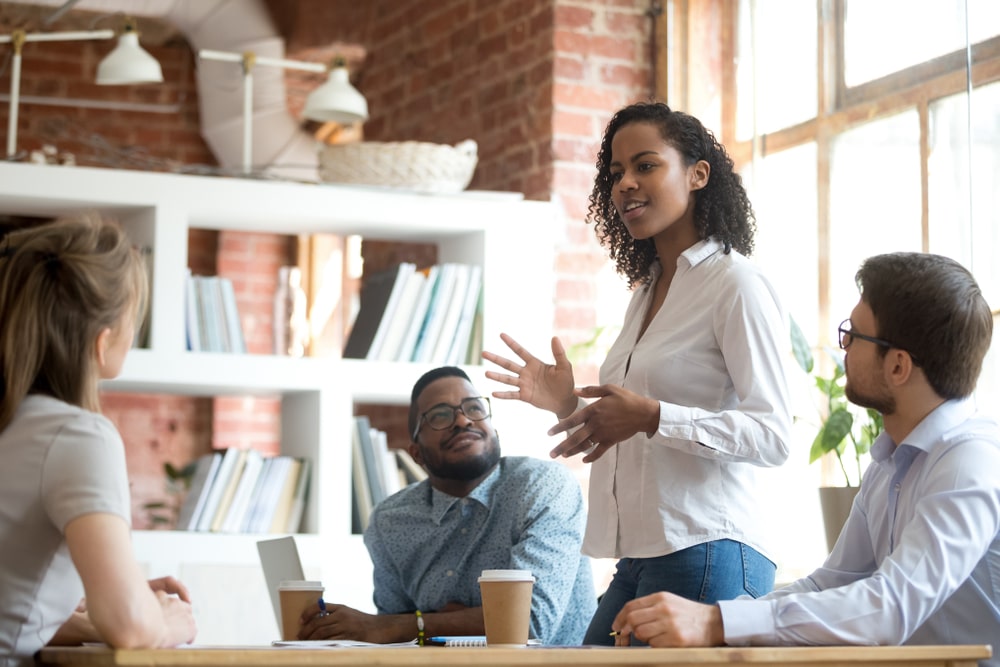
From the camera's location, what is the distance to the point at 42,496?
4.89ft

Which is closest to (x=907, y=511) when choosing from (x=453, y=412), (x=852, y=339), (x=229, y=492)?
(x=852, y=339)

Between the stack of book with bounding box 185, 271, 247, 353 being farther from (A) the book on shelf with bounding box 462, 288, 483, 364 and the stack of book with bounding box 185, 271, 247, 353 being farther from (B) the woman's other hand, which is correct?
(B) the woman's other hand

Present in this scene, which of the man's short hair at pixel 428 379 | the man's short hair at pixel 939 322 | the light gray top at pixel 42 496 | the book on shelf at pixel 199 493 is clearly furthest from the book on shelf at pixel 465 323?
the light gray top at pixel 42 496

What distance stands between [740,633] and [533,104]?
2956mm

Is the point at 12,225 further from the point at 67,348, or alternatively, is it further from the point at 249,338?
the point at 67,348

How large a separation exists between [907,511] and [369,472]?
2.32 m

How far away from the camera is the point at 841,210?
11.7ft

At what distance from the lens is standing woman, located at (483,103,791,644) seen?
2002 mm

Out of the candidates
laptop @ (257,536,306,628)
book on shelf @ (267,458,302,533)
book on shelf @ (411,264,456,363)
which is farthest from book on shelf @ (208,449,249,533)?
laptop @ (257,536,306,628)

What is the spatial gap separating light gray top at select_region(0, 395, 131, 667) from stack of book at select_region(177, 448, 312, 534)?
227cm

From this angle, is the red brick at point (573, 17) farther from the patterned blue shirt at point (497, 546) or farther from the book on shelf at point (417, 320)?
the patterned blue shirt at point (497, 546)

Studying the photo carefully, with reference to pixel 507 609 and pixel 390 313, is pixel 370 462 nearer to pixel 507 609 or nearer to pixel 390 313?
pixel 390 313

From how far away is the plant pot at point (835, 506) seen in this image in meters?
3.00

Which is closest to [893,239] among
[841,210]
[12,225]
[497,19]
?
[841,210]
